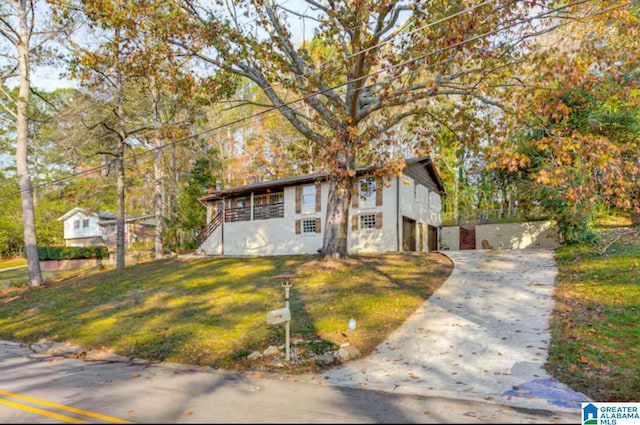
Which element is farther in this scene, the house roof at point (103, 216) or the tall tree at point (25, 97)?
the house roof at point (103, 216)

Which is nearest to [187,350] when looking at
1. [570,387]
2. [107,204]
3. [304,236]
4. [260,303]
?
[260,303]

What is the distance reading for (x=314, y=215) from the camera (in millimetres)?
24547

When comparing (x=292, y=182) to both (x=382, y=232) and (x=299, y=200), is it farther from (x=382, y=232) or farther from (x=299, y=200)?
(x=382, y=232)

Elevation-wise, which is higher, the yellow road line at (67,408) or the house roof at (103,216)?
the house roof at (103,216)

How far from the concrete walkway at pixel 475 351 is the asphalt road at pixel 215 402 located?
0.49m

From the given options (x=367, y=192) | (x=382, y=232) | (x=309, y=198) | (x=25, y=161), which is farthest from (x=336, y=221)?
(x=25, y=161)

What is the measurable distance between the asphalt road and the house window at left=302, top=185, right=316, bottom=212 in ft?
57.4

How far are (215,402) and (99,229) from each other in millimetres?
44473

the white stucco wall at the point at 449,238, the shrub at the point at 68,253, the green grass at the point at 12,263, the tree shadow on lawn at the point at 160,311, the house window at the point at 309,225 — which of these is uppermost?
the house window at the point at 309,225

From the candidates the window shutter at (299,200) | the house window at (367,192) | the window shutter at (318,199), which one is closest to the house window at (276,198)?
the window shutter at (299,200)

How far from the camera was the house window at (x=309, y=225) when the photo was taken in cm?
2467

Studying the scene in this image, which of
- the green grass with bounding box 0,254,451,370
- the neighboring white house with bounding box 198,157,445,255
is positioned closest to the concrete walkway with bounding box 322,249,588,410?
the green grass with bounding box 0,254,451,370

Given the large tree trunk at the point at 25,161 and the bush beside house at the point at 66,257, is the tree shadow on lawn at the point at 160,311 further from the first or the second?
the bush beside house at the point at 66,257

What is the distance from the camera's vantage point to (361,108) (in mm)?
15648
